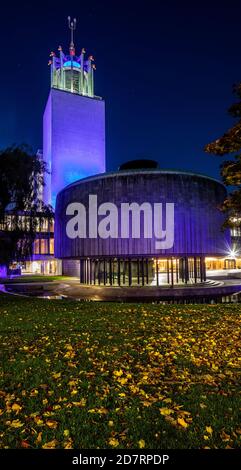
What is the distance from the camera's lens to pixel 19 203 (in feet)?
57.1

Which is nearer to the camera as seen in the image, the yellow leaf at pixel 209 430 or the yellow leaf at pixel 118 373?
the yellow leaf at pixel 209 430

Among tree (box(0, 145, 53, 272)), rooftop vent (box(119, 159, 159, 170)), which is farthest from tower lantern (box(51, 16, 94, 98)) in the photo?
tree (box(0, 145, 53, 272))

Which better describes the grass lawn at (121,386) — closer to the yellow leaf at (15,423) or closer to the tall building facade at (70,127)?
the yellow leaf at (15,423)

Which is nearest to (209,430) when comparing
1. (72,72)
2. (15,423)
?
(15,423)

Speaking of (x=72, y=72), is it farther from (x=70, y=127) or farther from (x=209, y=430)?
(x=209, y=430)

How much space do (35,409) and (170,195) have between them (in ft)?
95.0

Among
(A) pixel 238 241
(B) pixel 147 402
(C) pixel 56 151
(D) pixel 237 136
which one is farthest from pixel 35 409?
(A) pixel 238 241

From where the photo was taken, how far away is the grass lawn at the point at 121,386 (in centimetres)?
322

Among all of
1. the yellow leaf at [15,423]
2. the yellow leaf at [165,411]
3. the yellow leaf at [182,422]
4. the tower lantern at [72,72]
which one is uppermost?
the tower lantern at [72,72]

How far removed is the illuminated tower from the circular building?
33.9 m

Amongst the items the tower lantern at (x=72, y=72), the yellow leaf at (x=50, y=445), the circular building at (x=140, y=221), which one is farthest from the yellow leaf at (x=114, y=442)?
the tower lantern at (x=72, y=72)

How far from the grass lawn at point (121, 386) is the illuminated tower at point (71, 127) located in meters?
59.9

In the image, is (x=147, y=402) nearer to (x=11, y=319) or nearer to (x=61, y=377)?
(x=61, y=377)

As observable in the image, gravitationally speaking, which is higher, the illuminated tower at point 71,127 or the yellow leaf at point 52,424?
the illuminated tower at point 71,127
